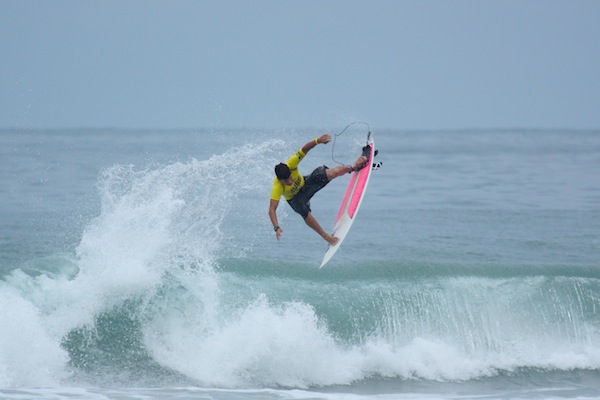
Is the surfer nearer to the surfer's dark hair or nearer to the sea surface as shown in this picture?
the surfer's dark hair

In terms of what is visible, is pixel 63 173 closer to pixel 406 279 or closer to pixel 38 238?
pixel 38 238

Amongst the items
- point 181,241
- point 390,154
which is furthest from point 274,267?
point 390,154

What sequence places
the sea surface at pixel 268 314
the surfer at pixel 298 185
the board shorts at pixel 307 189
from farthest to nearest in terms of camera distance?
1. the board shorts at pixel 307 189
2. the surfer at pixel 298 185
3. the sea surface at pixel 268 314

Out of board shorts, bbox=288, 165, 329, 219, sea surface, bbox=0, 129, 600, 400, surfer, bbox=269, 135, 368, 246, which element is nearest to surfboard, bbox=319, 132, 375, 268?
surfer, bbox=269, 135, 368, 246

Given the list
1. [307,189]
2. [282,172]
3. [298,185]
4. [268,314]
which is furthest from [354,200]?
[268,314]

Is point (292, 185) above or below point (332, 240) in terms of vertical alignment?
above

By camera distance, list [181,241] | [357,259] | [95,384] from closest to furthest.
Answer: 1. [95,384]
2. [181,241]
3. [357,259]

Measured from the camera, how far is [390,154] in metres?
46.8

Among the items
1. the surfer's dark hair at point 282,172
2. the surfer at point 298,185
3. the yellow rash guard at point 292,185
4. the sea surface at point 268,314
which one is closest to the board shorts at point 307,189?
the surfer at point 298,185

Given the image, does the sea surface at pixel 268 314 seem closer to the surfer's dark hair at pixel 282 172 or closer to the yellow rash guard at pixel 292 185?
the yellow rash guard at pixel 292 185

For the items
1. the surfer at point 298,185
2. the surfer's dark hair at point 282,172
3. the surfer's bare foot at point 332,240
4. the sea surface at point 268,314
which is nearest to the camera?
the sea surface at point 268,314

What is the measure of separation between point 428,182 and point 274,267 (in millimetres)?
15653

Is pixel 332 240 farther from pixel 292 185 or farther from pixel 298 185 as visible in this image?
pixel 292 185

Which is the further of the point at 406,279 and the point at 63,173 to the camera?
the point at 63,173
